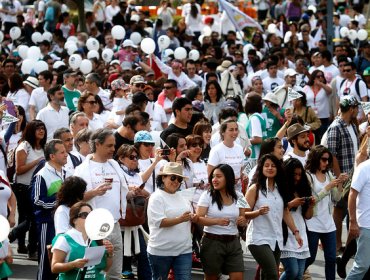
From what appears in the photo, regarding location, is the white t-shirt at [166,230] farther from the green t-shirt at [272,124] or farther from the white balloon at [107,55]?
the white balloon at [107,55]

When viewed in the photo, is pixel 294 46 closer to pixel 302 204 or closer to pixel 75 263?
pixel 302 204

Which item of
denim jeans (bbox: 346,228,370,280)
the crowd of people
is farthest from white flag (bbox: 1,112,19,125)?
denim jeans (bbox: 346,228,370,280)

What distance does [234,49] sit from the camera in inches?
1005

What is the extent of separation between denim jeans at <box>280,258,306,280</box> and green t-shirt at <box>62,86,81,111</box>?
240 inches

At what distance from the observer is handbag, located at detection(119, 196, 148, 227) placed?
11508mm

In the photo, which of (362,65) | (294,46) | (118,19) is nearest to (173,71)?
(362,65)

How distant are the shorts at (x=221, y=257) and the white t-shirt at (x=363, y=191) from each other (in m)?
1.23

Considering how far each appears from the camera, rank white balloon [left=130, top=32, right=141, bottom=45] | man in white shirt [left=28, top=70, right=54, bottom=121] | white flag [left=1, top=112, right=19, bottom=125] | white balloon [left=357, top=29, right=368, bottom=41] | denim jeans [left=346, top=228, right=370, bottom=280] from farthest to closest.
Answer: white balloon [left=357, top=29, right=368, bottom=41] < white balloon [left=130, top=32, right=141, bottom=45] < man in white shirt [left=28, top=70, right=54, bottom=121] < white flag [left=1, top=112, right=19, bottom=125] < denim jeans [left=346, top=228, right=370, bottom=280]

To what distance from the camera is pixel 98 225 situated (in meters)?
Answer: 8.57

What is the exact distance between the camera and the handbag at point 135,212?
1151 centimetres

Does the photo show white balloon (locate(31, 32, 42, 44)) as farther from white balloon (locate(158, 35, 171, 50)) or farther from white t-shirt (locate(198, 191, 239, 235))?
white t-shirt (locate(198, 191, 239, 235))

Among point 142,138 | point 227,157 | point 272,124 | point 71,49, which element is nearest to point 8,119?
point 142,138

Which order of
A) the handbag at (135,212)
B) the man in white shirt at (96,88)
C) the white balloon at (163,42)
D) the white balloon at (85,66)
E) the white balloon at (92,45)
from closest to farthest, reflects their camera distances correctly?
the handbag at (135,212)
the man in white shirt at (96,88)
the white balloon at (85,66)
the white balloon at (163,42)
the white balloon at (92,45)

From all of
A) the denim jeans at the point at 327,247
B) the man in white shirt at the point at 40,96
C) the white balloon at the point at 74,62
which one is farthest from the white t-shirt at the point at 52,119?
the white balloon at the point at 74,62
